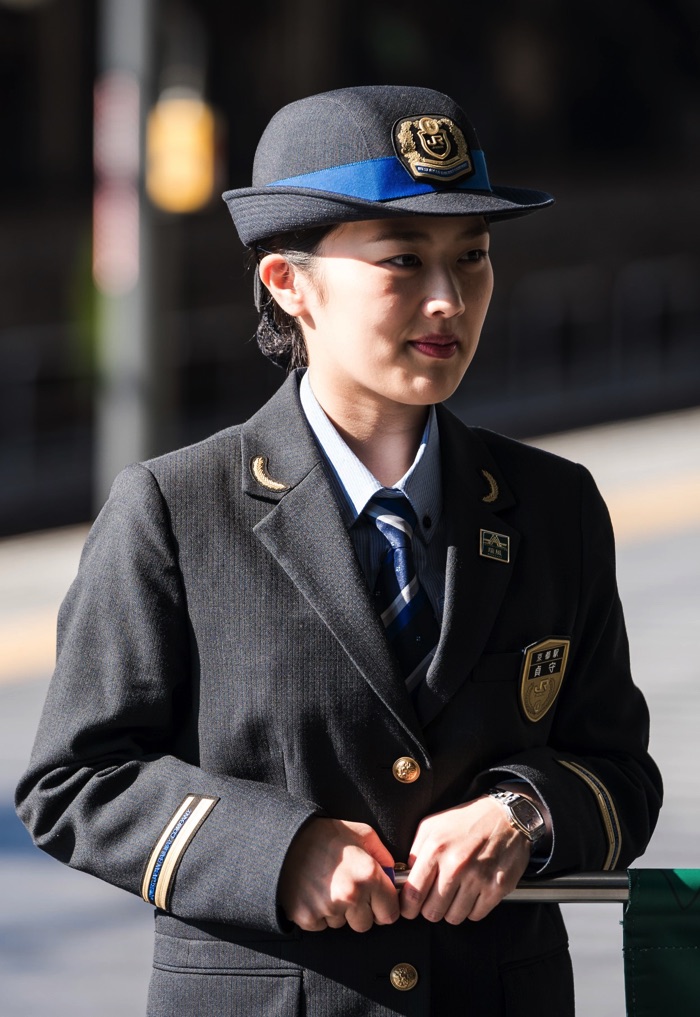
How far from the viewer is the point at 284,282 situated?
7.37 feet

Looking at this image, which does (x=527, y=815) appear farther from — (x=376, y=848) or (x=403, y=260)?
(x=403, y=260)

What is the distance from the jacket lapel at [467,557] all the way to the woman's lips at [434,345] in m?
0.20

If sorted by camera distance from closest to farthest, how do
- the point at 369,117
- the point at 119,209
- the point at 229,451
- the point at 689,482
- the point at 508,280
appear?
1. the point at 369,117
2. the point at 229,451
3. the point at 119,209
4. the point at 689,482
5. the point at 508,280

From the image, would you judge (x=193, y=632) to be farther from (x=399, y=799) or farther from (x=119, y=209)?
(x=119, y=209)

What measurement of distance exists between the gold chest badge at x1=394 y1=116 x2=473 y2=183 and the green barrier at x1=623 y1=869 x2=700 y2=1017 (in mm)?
846

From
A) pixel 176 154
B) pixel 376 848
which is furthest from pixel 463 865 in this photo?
pixel 176 154

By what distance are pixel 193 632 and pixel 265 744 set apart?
16 cm

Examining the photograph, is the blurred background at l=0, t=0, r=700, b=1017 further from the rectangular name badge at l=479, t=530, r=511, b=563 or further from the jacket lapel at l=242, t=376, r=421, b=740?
the rectangular name badge at l=479, t=530, r=511, b=563

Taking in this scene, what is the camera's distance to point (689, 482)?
1212 cm

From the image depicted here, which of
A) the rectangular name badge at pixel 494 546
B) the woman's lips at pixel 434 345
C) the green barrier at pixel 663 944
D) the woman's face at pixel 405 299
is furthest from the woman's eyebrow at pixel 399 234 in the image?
the green barrier at pixel 663 944

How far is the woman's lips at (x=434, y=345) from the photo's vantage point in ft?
6.91

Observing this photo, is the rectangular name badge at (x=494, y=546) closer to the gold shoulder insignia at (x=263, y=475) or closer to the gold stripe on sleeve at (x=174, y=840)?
the gold shoulder insignia at (x=263, y=475)

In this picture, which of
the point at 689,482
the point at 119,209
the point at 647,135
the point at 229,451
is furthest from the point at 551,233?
the point at 229,451

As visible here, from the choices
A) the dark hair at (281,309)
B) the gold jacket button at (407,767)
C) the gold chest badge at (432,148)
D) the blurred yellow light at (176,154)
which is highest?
the gold chest badge at (432,148)
